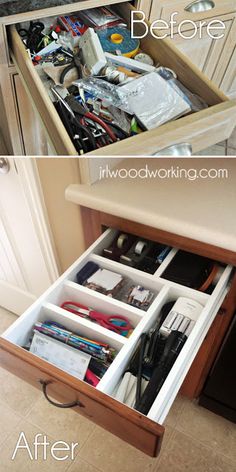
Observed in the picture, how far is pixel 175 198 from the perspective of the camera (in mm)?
747

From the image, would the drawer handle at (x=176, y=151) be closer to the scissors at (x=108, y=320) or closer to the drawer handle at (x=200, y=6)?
the scissors at (x=108, y=320)

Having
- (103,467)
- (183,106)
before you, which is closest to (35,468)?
(103,467)

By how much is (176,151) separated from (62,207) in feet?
1.08

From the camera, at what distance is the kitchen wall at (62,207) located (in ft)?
2.62

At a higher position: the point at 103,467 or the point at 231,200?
the point at 231,200

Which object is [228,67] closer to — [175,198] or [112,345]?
[175,198]

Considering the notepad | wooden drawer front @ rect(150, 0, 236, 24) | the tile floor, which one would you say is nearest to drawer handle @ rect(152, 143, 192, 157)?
the notepad

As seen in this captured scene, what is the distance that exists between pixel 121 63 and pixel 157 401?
0.74m

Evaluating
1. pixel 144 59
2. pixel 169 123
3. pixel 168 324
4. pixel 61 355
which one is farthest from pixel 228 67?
pixel 61 355

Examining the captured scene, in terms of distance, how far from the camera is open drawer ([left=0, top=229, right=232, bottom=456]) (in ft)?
1.71

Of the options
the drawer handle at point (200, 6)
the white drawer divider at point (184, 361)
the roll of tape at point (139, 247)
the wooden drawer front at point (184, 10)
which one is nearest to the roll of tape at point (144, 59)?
the wooden drawer front at point (184, 10)

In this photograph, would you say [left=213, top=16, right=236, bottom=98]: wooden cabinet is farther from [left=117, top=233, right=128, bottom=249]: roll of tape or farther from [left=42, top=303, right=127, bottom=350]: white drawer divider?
[left=42, top=303, right=127, bottom=350]: white drawer divider

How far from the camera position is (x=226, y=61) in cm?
142

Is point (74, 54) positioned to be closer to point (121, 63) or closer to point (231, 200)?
point (121, 63)
